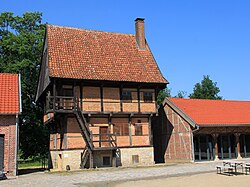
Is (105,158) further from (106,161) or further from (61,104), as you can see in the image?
(61,104)

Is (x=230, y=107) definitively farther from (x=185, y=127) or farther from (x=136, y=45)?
(x=136, y=45)

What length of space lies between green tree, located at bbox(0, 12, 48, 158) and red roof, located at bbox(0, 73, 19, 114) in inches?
286

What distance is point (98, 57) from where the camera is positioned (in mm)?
27312

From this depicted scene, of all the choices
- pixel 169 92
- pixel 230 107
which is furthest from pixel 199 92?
pixel 230 107

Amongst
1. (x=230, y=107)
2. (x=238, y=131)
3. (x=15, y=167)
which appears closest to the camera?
(x=15, y=167)

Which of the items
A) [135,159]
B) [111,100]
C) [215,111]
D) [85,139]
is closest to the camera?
[85,139]

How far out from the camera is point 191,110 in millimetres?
29031

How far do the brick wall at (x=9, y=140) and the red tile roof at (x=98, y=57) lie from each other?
15.5 ft

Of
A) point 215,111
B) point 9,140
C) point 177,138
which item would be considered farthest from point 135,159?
point 9,140

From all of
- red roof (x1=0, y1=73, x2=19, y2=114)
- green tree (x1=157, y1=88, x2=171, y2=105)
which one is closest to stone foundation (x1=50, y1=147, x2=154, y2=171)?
red roof (x1=0, y1=73, x2=19, y2=114)

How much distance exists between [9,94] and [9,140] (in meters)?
3.53

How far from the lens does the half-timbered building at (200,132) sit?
88.9 ft

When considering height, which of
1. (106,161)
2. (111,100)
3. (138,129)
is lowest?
(106,161)

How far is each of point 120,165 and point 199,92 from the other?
109ft
